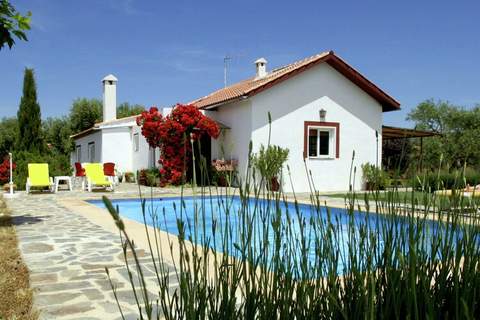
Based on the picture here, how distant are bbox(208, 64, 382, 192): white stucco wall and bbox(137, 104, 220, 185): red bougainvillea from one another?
1225mm

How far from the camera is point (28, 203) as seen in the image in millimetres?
10852

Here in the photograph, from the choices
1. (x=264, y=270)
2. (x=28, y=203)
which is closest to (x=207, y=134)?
(x=28, y=203)

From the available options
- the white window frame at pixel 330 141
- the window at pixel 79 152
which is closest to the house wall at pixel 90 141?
the window at pixel 79 152

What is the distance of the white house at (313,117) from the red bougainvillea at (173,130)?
954 mm

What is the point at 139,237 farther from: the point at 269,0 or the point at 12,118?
the point at 12,118

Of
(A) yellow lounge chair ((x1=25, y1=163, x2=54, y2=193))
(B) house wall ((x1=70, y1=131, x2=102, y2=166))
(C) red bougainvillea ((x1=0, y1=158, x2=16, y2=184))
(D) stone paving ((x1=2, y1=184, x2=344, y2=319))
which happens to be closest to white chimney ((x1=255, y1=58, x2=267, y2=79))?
(B) house wall ((x1=70, y1=131, x2=102, y2=166))

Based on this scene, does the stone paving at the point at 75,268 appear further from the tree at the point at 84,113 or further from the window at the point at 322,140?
the tree at the point at 84,113

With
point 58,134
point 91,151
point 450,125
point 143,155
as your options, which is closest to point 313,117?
point 143,155

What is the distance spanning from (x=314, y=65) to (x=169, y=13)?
23.7 ft

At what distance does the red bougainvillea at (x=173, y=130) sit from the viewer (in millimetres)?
16062

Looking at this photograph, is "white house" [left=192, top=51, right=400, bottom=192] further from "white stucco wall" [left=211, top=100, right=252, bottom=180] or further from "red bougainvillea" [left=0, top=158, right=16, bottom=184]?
"red bougainvillea" [left=0, top=158, right=16, bottom=184]

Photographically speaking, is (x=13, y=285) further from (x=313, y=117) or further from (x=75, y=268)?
(x=313, y=117)

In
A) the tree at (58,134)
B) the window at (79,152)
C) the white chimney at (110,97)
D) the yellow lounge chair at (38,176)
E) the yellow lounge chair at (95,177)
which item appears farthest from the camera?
the tree at (58,134)

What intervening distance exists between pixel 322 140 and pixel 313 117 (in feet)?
3.36
